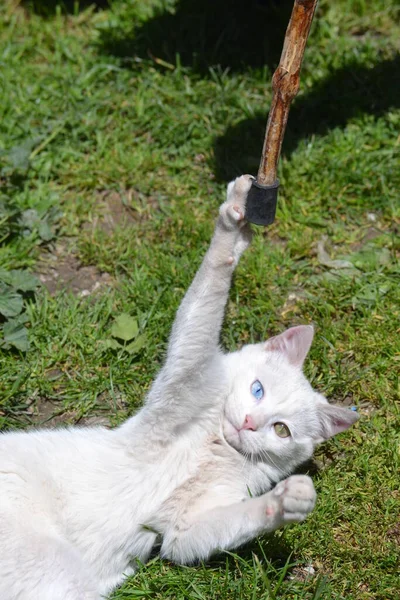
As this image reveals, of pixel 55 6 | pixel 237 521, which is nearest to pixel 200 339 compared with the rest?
pixel 237 521

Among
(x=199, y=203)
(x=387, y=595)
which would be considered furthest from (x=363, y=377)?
(x=199, y=203)

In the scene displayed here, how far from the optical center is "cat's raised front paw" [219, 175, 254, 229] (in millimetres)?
2859

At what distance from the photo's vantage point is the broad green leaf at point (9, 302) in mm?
3512

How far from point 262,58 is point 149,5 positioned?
0.93 meters

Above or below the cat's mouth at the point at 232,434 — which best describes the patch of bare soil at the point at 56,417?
below

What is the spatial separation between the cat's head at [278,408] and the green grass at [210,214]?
0.25 metres

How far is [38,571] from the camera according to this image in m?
2.52

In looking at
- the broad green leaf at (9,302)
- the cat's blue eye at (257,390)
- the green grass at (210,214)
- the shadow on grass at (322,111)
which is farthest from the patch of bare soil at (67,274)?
the cat's blue eye at (257,390)

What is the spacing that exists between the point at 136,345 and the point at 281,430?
88 cm

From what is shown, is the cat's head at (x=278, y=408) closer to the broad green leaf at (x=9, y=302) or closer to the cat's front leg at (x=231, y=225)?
the cat's front leg at (x=231, y=225)

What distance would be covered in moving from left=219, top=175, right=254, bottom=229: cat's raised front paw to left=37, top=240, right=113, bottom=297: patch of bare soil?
46.0 inches

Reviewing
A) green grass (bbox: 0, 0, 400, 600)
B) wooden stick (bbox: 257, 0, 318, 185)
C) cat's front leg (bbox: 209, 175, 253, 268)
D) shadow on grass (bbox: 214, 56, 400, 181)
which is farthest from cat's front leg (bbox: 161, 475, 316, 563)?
shadow on grass (bbox: 214, 56, 400, 181)

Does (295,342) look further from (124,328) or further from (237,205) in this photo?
(124,328)

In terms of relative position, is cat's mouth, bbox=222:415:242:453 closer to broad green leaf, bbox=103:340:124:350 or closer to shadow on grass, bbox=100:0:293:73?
broad green leaf, bbox=103:340:124:350
